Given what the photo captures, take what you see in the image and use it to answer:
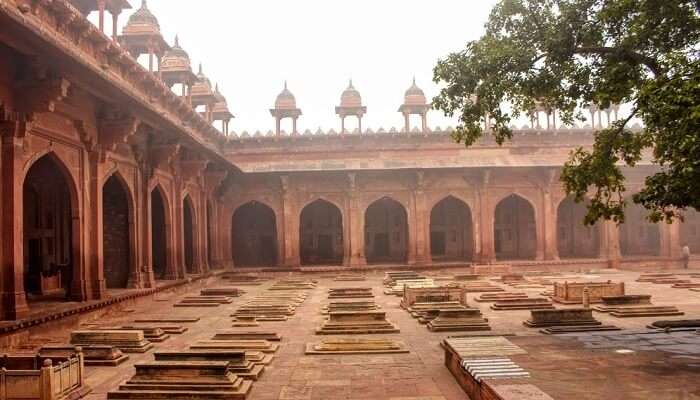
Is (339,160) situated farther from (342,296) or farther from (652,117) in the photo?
(652,117)

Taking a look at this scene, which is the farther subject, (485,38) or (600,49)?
(485,38)

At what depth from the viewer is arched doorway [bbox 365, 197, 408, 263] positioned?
95.6 ft

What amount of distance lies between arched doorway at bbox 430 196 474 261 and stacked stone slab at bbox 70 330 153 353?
20.1m

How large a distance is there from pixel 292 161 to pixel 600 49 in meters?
19.9

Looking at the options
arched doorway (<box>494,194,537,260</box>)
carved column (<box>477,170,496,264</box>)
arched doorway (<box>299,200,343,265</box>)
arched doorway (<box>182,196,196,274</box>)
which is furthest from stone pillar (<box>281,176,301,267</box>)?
arched doorway (<box>494,194,537,260</box>)

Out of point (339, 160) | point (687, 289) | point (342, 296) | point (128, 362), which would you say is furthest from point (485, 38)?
point (339, 160)

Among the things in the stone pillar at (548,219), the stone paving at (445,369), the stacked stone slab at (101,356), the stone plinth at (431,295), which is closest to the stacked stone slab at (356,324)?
the stone paving at (445,369)

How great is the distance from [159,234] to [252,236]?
27.5ft

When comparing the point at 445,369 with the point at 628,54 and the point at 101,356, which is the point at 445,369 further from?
the point at 628,54

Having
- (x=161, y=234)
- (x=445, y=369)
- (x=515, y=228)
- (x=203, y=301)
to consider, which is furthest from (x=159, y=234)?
(x=515, y=228)

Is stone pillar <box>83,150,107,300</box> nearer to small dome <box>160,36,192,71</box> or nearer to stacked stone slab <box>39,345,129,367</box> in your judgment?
stacked stone slab <box>39,345,129,367</box>

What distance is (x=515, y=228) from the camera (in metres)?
29.0

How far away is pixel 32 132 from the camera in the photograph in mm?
11344

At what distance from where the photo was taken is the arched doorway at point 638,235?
97.2 feet
